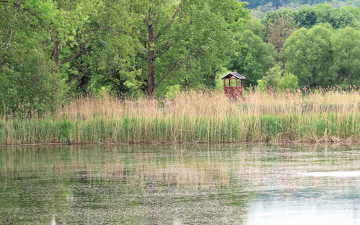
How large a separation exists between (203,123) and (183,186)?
10216 mm

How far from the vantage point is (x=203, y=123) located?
2438 centimetres

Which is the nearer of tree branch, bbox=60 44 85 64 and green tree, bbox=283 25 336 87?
tree branch, bbox=60 44 85 64

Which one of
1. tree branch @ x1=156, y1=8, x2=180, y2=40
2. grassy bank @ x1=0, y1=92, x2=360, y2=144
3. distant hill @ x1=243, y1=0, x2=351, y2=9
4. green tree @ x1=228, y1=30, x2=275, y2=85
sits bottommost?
grassy bank @ x1=0, y1=92, x2=360, y2=144

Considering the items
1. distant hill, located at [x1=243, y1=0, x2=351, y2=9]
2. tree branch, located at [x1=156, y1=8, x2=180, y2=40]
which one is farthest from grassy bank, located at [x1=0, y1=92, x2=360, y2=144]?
distant hill, located at [x1=243, y1=0, x2=351, y2=9]

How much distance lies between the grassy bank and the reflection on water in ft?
8.03

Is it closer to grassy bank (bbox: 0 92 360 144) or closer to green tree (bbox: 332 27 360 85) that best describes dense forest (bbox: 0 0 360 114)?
grassy bank (bbox: 0 92 360 144)

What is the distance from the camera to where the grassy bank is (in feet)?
78.1

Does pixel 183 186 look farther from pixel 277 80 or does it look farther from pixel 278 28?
pixel 278 28

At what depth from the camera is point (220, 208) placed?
11578 mm

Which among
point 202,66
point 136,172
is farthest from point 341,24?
point 136,172

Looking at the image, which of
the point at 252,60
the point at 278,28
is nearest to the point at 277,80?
the point at 252,60

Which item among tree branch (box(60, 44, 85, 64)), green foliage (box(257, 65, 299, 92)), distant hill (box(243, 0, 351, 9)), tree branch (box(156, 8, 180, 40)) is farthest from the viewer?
distant hill (box(243, 0, 351, 9))

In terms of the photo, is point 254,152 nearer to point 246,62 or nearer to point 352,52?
point 246,62

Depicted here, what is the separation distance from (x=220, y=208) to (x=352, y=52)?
252 feet
